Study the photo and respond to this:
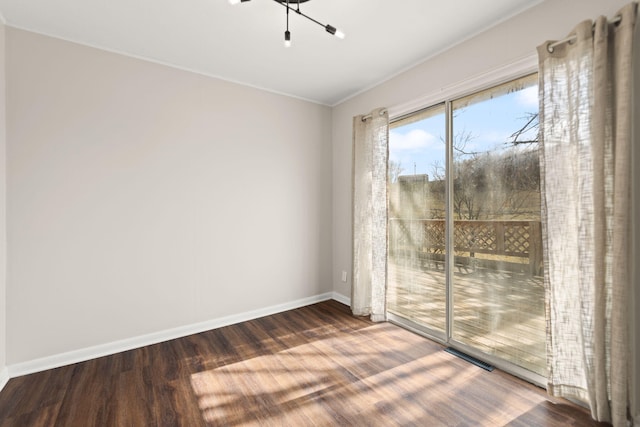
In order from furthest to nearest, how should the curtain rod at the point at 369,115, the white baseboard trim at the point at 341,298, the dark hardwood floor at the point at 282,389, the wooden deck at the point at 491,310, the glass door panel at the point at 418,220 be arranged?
the white baseboard trim at the point at 341,298
the curtain rod at the point at 369,115
the glass door panel at the point at 418,220
the wooden deck at the point at 491,310
the dark hardwood floor at the point at 282,389

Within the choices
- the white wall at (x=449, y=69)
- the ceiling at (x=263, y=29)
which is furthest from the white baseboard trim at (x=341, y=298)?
the ceiling at (x=263, y=29)

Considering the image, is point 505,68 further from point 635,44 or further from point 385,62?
point 385,62

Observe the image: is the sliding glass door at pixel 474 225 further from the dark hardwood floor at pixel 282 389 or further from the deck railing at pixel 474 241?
the dark hardwood floor at pixel 282 389

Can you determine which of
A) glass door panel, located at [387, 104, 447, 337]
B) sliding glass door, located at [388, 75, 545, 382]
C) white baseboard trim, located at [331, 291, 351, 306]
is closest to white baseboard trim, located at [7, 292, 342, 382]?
white baseboard trim, located at [331, 291, 351, 306]

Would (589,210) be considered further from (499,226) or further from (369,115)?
(369,115)

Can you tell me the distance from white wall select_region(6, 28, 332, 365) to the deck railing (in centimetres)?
128

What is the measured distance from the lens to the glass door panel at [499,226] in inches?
80.9

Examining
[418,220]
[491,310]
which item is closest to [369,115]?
[418,220]

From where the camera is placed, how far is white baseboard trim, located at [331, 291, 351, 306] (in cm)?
Result: 366

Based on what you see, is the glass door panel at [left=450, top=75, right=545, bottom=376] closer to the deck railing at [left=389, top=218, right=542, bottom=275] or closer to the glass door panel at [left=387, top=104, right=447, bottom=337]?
the deck railing at [left=389, top=218, right=542, bottom=275]

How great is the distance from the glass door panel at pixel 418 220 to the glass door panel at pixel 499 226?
0.51ft

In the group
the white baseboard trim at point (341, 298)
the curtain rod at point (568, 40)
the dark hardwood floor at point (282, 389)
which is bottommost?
the dark hardwood floor at point (282, 389)

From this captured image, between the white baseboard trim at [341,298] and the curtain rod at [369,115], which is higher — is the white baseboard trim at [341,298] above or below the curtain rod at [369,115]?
below

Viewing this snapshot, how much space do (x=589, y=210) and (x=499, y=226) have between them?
0.62m
